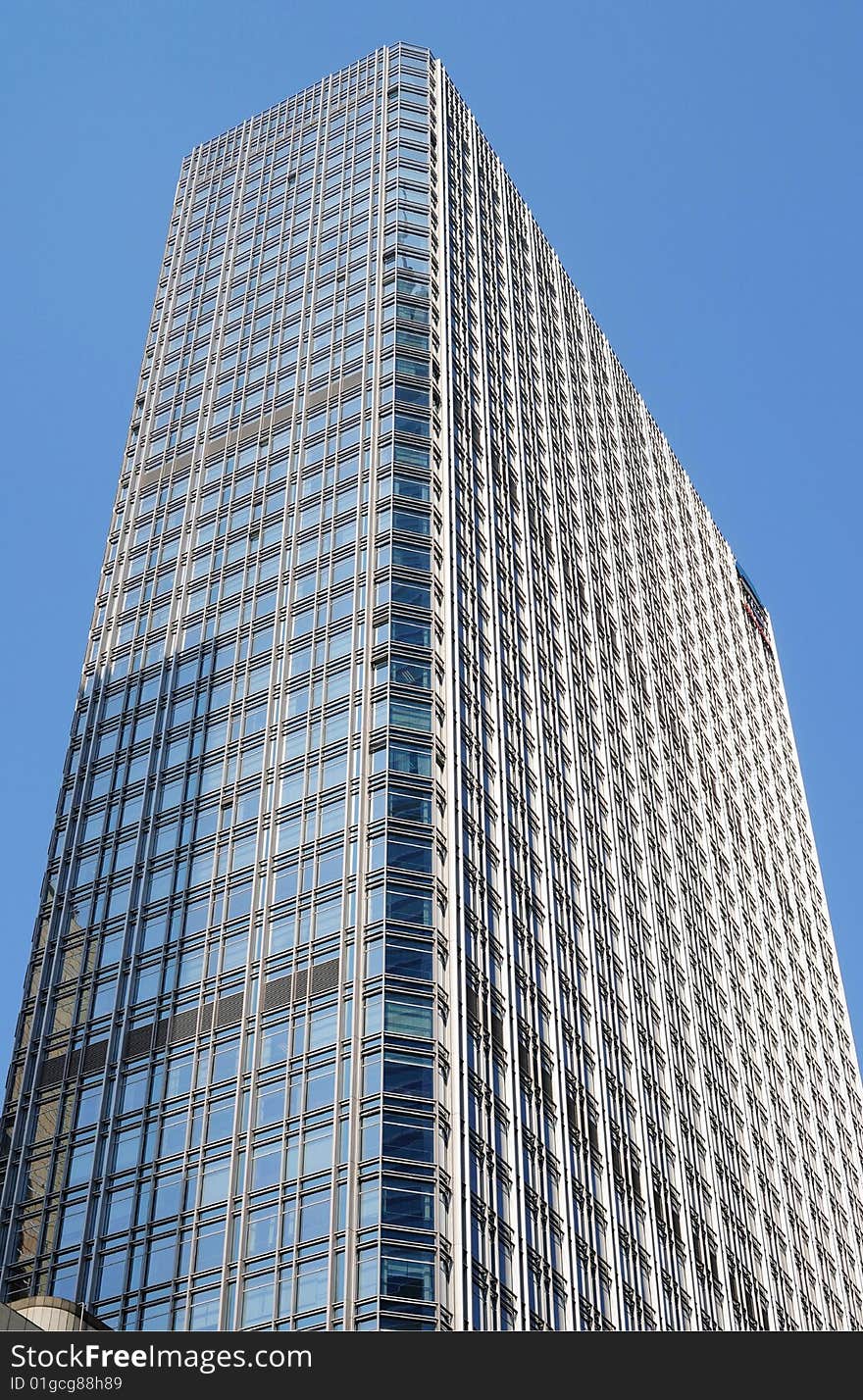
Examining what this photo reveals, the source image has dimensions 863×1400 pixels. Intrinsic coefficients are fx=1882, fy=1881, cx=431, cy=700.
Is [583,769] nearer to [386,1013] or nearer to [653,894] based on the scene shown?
[653,894]

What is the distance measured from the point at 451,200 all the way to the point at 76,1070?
202 ft

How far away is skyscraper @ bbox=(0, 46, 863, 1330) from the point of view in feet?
242

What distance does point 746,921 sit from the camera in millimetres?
135875

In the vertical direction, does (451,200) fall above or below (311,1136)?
above

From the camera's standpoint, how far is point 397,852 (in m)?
80.1

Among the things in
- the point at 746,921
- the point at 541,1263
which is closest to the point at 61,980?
the point at 541,1263

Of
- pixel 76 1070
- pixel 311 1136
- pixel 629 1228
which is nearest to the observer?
pixel 311 1136

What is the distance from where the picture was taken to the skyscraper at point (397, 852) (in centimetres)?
7369

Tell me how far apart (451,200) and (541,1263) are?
68.6 meters

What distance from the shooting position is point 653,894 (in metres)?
114

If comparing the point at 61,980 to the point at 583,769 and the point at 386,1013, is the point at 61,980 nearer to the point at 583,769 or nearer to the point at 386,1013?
the point at 386,1013
